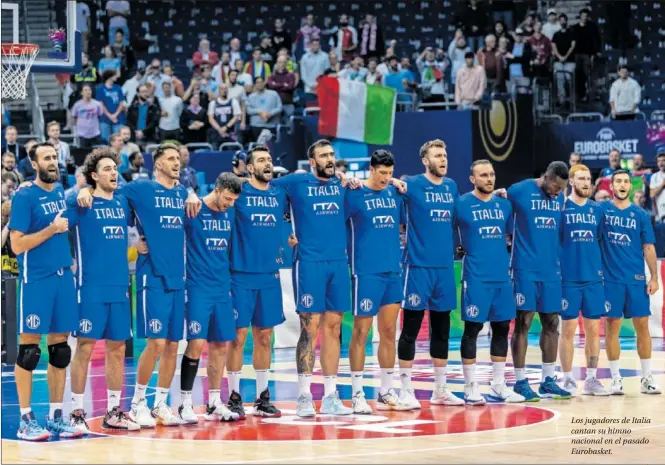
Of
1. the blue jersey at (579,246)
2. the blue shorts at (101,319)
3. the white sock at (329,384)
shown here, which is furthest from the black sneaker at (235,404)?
the blue jersey at (579,246)

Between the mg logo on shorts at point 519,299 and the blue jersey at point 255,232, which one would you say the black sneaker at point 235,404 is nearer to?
the blue jersey at point 255,232

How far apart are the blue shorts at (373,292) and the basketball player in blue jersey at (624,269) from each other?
9.27 ft

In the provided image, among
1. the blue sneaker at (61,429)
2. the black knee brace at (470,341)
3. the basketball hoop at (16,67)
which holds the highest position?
the basketball hoop at (16,67)

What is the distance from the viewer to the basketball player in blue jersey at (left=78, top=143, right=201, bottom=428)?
11.4 m

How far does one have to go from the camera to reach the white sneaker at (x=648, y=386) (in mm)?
13766

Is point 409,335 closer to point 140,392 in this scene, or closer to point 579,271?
point 579,271

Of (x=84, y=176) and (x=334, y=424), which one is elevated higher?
(x=84, y=176)

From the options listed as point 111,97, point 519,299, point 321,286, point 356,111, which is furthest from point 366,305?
point 111,97

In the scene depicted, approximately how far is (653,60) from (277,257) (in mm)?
20213

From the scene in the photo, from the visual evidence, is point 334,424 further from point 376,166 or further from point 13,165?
point 13,165

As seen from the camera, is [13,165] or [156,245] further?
[13,165]

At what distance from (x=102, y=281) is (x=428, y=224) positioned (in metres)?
3.49

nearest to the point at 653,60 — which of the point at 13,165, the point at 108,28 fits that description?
the point at 108,28

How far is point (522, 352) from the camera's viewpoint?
13367mm
